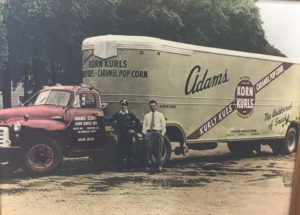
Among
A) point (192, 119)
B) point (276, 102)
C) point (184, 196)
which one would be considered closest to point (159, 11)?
point (192, 119)

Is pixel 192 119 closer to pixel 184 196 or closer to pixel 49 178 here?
pixel 184 196

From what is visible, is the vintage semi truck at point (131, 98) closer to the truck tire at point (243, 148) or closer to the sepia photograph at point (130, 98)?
the sepia photograph at point (130, 98)

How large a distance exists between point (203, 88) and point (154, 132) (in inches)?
31.0

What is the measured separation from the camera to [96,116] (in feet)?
11.7

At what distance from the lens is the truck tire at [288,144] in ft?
13.5

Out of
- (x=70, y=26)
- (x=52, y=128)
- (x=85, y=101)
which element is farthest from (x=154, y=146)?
(x=70, y=26)

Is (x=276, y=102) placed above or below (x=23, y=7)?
below

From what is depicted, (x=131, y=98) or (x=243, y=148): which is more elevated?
(x=131, y=98)

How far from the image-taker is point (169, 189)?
12.1ft

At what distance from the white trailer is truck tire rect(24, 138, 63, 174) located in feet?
2.40

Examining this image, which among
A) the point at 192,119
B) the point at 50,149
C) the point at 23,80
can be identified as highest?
the point at 23,80

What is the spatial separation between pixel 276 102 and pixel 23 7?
3.17 metres

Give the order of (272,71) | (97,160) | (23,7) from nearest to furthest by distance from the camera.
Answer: (23,7) < (97,160) < (272,71)

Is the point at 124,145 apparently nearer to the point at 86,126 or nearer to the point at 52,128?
the point at 86,126
